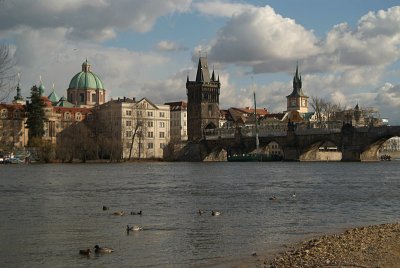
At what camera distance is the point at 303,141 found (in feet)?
481

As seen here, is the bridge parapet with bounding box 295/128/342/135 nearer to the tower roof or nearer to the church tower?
the church tower

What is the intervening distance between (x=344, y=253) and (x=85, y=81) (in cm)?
17696

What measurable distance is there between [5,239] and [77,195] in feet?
73.6

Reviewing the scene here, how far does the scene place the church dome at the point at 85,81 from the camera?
192 metres

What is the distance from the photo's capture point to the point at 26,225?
30656 millimetres

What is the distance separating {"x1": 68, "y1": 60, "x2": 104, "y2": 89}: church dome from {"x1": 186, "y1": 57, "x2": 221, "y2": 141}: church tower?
89.8 ft

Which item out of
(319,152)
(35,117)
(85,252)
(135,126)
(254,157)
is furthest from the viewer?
(319,152)

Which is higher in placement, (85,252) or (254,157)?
(254,157)

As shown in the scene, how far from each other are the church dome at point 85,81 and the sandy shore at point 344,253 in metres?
173

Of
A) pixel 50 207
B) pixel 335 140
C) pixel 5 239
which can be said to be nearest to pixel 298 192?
pixel 50 207

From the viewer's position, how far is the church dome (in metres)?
192

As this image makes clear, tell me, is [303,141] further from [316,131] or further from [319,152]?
[319,152]

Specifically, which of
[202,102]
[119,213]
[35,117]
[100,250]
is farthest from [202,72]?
[100,250]

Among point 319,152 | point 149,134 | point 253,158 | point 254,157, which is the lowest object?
point 253,158
